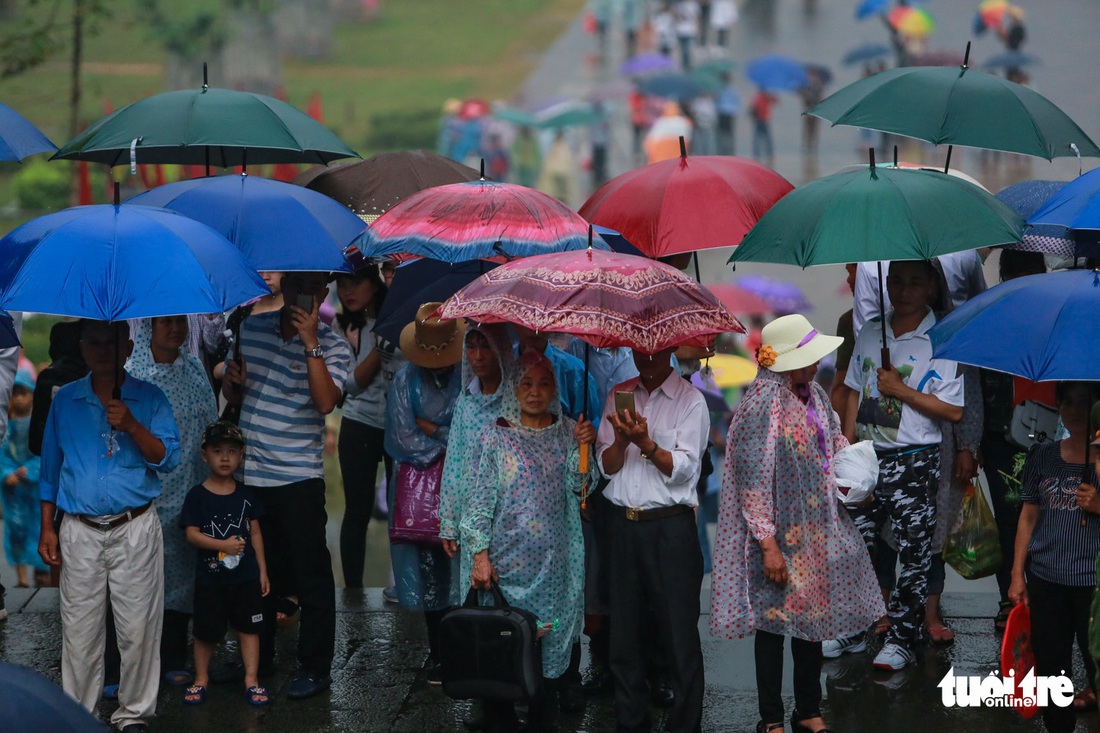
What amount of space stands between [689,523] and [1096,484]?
1444mm

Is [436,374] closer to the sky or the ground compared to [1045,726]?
closer to the sky

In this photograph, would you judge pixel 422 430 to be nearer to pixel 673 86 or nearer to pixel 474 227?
pixel 474 227

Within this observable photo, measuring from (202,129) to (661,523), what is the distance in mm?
2805

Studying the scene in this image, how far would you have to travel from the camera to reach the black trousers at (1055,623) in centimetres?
496

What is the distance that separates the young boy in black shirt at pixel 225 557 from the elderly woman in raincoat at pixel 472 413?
2.99 feet

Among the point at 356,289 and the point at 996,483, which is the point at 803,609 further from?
the point at 356,289

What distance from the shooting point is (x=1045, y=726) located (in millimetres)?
5391

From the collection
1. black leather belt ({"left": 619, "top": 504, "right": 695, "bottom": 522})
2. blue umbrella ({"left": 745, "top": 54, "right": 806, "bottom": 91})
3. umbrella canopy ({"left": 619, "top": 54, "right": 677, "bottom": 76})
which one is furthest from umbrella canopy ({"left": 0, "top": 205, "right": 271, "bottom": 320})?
umbrella canopy ({"left": 619, "top": 54, "right": 677, "bottom": 76})

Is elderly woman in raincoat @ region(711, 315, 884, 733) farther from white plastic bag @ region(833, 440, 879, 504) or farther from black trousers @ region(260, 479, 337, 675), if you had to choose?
black trousers @ region(260, 479, 337, 675)

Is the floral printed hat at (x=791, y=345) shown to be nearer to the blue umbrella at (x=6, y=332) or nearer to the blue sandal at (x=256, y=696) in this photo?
the blue sandal at (x=256, y=696)

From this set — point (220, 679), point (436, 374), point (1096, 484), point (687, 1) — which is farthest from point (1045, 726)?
point (687, 1)

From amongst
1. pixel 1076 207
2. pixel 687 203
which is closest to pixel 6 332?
pixel 687 203

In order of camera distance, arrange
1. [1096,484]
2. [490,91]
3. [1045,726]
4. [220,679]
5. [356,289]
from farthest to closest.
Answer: [490,91], [356,289], [220,679], [1045,726], [1096,484]

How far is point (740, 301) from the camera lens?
1155cm
